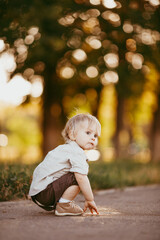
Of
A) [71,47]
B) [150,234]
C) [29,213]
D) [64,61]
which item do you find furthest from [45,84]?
[150,234]

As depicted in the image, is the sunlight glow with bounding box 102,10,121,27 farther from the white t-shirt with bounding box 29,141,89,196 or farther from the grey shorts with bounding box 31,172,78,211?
the grey shorts with bounding box 31,172,78,211

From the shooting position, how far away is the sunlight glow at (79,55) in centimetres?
1368

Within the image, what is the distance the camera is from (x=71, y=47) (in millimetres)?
13156

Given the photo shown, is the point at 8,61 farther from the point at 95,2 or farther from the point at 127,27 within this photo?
the point at 127,27

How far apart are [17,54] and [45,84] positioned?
11.0 feet

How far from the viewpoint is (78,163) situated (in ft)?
14.4

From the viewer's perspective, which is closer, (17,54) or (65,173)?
(65,173)

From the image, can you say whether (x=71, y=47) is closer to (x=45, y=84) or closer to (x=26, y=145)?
(x=45, y=84)

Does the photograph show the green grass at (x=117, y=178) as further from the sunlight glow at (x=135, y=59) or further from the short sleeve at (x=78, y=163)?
the sunlight glow at (x=135, y=59)

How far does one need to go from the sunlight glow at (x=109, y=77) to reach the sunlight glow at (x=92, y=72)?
28cm

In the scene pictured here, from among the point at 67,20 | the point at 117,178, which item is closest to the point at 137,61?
the point at 67,20

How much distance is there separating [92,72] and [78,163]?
9.64 metres

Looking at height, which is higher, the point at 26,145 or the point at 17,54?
the point at 17,54

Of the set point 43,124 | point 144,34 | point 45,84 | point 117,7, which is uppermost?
point 117,7
